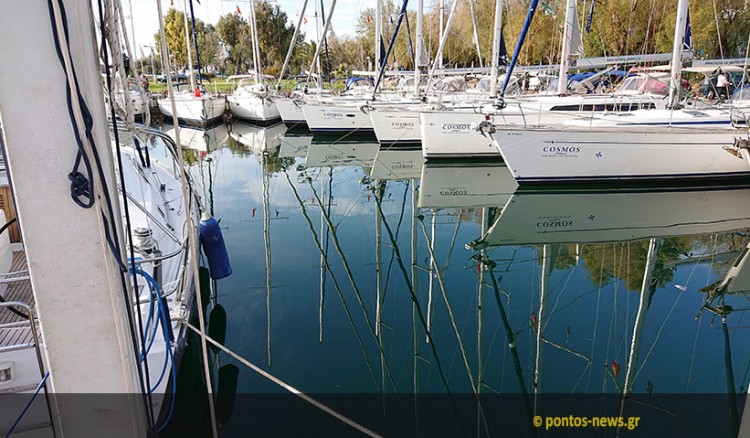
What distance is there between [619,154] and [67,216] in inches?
466

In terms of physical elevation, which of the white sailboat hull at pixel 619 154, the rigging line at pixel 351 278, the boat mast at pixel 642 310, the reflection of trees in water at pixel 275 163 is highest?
the white sailboat hull at pixel 619 154

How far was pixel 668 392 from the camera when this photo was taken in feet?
15.5

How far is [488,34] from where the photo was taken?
2989 cm

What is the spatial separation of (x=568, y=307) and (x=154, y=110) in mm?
28575

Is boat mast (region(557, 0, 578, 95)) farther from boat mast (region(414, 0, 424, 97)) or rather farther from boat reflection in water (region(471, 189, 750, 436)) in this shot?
boat reflection in water (region(471, 189, 750, 436))

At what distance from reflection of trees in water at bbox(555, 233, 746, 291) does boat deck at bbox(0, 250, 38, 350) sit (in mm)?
6661

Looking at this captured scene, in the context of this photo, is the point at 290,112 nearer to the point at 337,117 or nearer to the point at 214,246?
the point at 337,117

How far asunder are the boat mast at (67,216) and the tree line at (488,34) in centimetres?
1178

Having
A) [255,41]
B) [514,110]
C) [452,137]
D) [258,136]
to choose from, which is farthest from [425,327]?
[255,41]

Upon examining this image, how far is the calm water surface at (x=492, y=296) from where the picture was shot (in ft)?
16.0

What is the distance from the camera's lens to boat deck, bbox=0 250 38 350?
3498 millimetres

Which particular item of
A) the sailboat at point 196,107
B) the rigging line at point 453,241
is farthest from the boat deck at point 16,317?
the sailboat at point 196,107

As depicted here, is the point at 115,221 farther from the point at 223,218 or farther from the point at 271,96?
the point at 271,96

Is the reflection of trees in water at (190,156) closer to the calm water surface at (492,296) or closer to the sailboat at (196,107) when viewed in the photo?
the calm water surface at (492,296)
